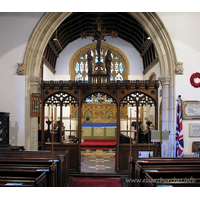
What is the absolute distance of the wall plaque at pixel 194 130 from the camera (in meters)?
5.31

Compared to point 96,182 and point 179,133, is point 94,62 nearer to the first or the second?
point 179,133

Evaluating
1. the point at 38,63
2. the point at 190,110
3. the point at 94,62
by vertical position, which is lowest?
the point at 190,110

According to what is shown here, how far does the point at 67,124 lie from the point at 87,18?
5.61 metres

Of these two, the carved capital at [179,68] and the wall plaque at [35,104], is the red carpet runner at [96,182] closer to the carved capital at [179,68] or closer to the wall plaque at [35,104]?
the wall plaque at [35,104]

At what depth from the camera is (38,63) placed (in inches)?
221

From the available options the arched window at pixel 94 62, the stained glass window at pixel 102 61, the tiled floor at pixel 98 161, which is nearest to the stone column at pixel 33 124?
the tiled floor at pixel 98 161

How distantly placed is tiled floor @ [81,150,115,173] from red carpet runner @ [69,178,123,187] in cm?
65

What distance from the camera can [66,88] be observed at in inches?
211

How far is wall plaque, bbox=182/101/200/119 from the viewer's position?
17.4 ft

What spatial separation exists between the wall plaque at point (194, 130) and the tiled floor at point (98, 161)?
2.31 meters

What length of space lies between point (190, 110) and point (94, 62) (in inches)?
290

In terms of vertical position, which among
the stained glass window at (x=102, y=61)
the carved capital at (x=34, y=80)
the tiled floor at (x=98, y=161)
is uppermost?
the stained glass window at (x=102, y=61)

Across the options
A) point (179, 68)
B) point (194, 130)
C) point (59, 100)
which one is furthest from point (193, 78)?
point (59, 100)

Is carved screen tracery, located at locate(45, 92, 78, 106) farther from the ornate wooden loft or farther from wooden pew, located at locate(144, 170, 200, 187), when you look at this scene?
wooden pew, located at locate(144, 170, 200, 187)
